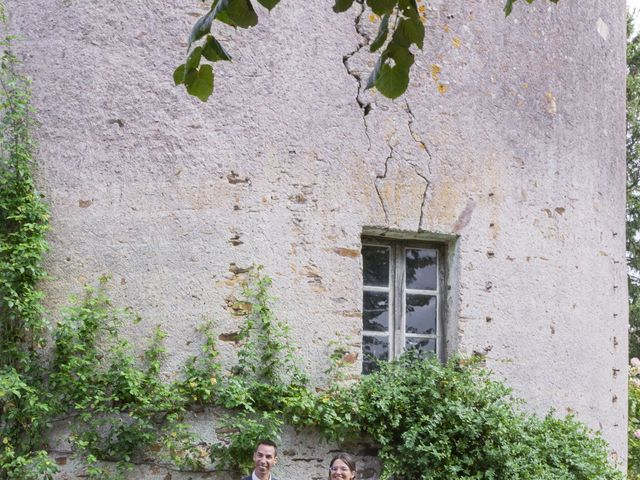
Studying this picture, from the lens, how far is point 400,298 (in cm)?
680

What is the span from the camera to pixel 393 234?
22.1 feet

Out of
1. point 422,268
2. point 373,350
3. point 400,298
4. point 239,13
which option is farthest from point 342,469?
point 239,13

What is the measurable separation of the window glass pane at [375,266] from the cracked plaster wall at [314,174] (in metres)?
0.33

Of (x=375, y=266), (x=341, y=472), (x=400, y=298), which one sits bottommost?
(x=341, y=472)

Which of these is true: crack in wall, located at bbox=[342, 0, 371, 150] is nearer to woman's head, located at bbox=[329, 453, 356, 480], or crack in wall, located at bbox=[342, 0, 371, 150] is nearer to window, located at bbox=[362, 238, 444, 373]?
window, located at bbox=[362, 238, 444, 373]

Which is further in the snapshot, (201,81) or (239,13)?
(201,81)

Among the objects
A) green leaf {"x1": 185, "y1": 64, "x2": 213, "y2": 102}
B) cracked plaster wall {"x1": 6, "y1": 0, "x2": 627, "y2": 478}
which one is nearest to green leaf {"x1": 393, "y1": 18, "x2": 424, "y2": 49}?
green leaf {"x1": 185, "y1": 64, "x2": 213, "y2": 102}

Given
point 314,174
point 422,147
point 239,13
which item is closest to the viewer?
point 239,13

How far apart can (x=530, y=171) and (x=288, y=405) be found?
2.80 m

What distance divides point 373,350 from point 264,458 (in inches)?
64.7

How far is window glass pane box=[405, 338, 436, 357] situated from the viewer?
22.2ft

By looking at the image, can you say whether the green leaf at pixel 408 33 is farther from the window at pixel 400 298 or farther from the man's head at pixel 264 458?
the window at pixel 400 298

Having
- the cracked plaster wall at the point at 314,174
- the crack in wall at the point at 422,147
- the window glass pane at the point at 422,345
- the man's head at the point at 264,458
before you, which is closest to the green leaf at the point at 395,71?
the man's head at the point at 264,458

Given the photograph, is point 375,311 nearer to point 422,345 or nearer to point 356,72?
point 422,345
